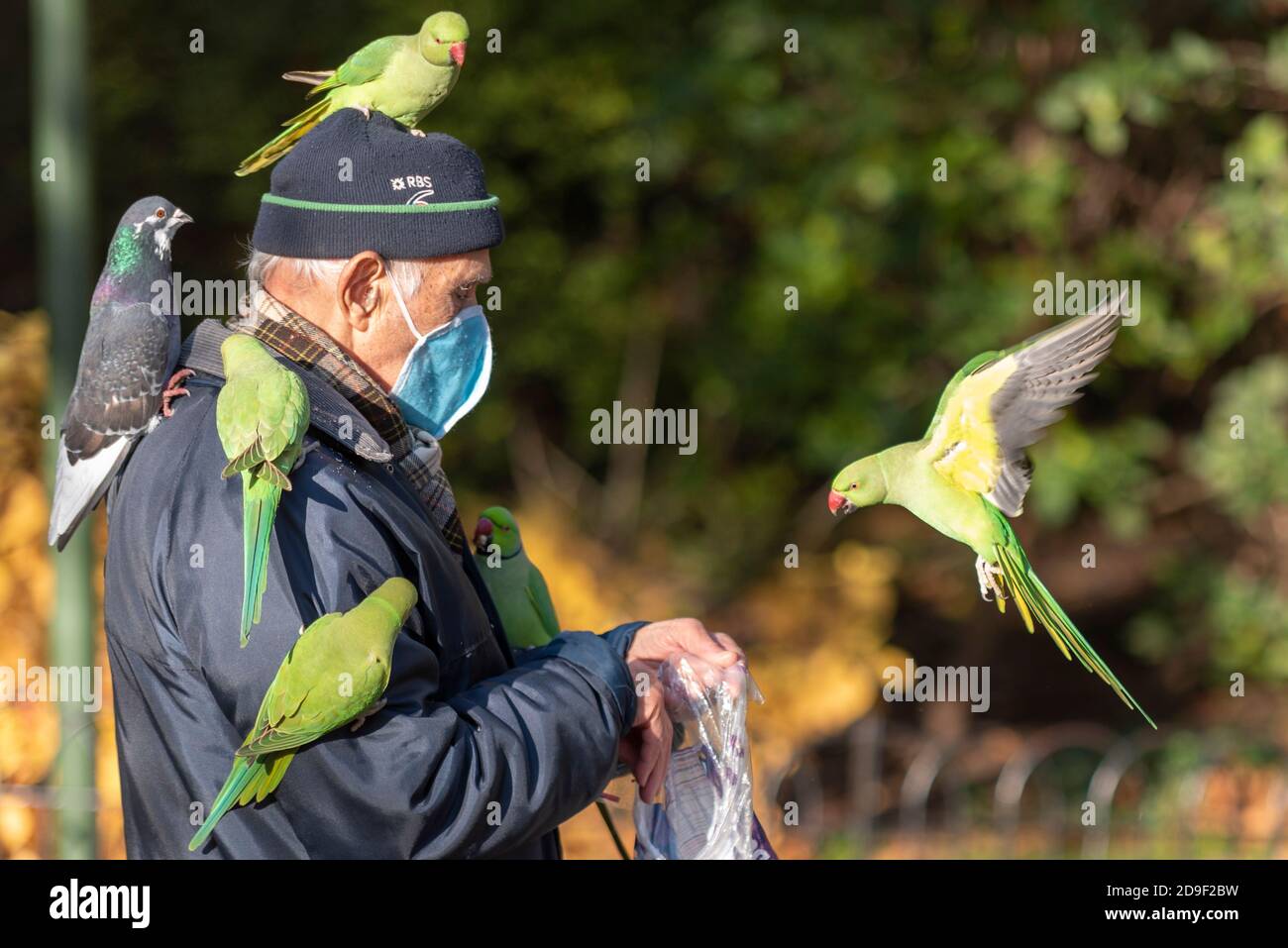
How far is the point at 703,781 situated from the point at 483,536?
86cm

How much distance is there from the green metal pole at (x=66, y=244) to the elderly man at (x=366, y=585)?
6.57ft

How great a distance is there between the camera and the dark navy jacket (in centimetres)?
218

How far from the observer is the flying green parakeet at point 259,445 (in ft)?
7.13

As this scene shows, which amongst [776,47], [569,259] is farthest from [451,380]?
[569,259]

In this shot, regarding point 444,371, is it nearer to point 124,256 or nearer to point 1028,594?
point 124,256

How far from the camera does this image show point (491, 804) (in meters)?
2.24

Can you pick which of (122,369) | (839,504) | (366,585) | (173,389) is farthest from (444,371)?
(839,504)

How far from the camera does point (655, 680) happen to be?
8.73 feet

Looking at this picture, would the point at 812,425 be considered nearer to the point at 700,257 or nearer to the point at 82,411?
the point at 700,257

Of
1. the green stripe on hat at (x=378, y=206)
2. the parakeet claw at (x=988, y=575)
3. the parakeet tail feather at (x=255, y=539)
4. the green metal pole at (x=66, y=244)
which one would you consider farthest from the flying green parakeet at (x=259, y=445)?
the green metal pole at (x=66, y=244)

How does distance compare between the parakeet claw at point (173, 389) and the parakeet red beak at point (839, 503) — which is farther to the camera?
the parakeet red beak at point (839, 503)

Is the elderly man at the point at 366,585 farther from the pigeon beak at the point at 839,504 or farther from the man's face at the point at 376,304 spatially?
the pigeon beak at the point at 839,504

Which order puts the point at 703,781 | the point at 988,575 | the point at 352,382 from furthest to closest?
1. the point at 988,575
2. the point at 703,781
3. the point at 352,382

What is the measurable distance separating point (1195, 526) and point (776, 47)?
373 cm
